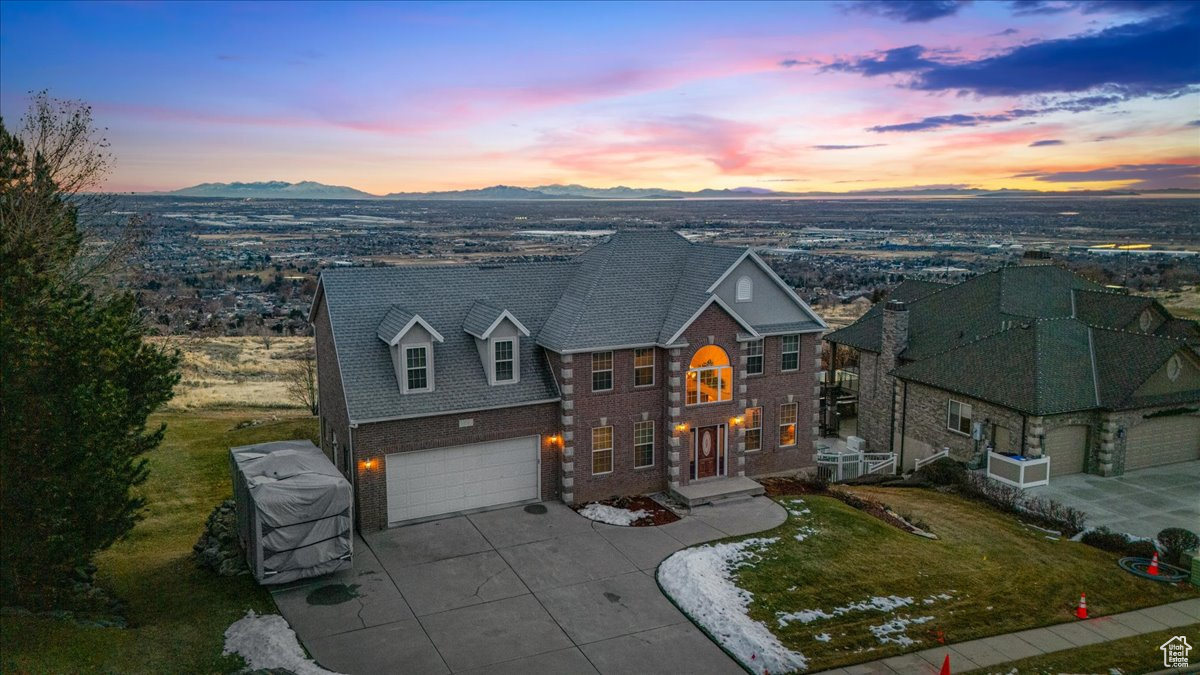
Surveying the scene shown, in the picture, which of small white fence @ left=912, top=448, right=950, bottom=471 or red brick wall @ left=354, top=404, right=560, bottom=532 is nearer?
red brick wall @ left=354, top=404, right=560, bottom=532

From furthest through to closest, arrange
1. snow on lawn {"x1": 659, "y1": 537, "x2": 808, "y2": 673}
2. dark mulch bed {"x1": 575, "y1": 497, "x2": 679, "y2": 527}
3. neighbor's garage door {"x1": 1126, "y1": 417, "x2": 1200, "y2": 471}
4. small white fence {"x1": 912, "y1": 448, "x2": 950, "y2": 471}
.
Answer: small white fence {"x1": 912, "y1": 448, "x2": 950, "y2": 471} < neighbor's garage door {"x1": 1126, "y1": 417, "x2": 1200, "y2": 471} < dark mulch bed {"x1": 575, "y1": 497, "x2": 679, "y2": 527} < snow on lawn {"x1": 659, "y1": 537, "x2": 808, "y2": 673}

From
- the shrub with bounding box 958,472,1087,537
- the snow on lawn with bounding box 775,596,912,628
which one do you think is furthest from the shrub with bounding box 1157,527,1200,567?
the snow on lawn with bounding box 775,596,912,628

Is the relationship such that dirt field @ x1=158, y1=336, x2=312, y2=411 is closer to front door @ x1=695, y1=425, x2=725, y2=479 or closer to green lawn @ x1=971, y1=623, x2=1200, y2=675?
front door @ x1=695, y1=425, x2=725, y2=479

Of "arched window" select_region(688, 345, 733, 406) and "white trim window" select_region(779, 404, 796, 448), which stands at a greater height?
"arched window" select_region(688, 345, 733, 406)

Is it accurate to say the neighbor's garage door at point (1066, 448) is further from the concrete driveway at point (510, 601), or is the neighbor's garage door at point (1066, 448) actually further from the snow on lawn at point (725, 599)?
the snow on lawn at point (725, 599)

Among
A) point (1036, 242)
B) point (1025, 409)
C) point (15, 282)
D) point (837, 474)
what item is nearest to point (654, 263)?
point (837, 474)

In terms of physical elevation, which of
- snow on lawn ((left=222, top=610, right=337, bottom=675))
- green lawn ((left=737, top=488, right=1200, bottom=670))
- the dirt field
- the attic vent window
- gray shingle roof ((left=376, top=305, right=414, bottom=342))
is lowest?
the dirt field

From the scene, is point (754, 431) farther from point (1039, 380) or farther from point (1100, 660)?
point (1100, 660)

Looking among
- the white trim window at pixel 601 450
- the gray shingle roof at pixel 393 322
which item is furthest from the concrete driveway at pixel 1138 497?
the gray shingle roof at pixel 393 322
